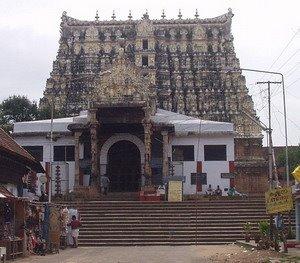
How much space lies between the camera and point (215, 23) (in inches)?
2968

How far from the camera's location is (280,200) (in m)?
21.2

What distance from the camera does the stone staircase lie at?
28.8 m

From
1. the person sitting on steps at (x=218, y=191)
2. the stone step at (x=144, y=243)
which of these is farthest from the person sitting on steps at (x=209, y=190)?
the stone step at (x=144, y=243)

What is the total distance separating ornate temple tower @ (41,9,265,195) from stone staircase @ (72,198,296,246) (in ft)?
103

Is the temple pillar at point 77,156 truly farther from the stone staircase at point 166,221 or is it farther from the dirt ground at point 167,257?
the dirt ground at point 167,257

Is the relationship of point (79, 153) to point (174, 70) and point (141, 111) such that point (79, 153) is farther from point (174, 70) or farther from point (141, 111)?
point (174, 70)

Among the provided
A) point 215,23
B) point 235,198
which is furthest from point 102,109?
point 215,23

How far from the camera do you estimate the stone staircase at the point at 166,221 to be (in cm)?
2878

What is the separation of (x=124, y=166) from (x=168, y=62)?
107ft

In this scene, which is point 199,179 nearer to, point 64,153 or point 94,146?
point 94,146

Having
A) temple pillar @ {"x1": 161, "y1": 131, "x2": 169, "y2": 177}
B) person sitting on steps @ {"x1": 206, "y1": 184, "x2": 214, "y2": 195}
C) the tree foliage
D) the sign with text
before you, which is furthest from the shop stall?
the tree foliage

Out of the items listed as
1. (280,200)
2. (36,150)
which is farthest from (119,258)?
(36,150)

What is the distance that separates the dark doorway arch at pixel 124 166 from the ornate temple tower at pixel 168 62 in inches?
906

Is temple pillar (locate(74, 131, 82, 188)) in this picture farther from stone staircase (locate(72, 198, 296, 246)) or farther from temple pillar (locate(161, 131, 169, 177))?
stone staircase (locate(72, 198, 296, 246))
